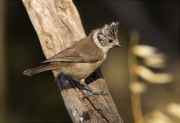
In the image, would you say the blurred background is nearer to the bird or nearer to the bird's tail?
the bird

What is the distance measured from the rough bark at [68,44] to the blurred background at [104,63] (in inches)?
78.1

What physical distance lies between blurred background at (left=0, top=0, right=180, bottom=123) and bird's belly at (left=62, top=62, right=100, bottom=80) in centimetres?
200

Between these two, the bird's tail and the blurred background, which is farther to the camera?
the blurred background

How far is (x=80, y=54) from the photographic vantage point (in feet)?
10.6

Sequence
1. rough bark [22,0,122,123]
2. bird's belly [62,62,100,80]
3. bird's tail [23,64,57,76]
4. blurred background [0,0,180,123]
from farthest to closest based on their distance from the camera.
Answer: blurred background [0,0,180,123], bird's belly [62,62,100,80], bird's tail [23,64,57,76], rough bark [22,0,122,123]

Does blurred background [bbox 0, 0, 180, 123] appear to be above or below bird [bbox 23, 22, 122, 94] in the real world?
below

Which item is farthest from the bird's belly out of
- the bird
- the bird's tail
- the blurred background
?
the blurred background

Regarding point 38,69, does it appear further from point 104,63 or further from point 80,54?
point 104,63

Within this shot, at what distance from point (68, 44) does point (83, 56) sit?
→ 0.19 meters

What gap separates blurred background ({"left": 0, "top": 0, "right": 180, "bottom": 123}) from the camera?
18.5 feet

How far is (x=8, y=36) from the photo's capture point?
5957 millimetres

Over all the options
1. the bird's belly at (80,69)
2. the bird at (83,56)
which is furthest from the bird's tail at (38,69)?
the bird's belly at (80,69)

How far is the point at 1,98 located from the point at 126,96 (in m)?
1.82

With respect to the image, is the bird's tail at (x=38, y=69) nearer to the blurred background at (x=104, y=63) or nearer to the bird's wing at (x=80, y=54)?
the bird's wing at (x=80, y=54)
